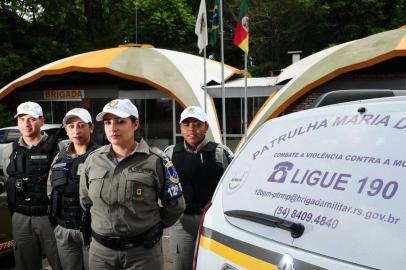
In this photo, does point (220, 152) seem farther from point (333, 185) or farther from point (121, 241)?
point (333, 185)

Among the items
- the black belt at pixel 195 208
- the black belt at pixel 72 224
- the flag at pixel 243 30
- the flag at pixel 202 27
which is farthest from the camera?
the flag at pixel 243 30

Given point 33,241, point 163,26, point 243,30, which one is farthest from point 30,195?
point 163,26

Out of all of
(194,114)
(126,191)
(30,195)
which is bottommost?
(30,195)

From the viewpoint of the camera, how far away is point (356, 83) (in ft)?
47.7

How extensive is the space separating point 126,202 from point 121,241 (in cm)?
26

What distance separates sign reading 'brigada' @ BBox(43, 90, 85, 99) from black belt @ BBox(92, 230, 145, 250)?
57.0 ft

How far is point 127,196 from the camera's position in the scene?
2893mm

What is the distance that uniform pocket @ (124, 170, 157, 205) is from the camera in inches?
114

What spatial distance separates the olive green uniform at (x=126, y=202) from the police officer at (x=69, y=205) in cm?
57

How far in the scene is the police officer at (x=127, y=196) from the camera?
291 centimetres

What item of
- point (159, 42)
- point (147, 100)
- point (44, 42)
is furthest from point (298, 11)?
point (44, 42)

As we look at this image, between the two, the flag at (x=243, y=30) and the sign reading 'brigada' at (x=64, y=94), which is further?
the sign reading 'brigada' at (x=64, y=94)

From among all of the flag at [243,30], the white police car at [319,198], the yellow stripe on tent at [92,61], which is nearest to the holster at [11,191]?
the white police car at [319,198]

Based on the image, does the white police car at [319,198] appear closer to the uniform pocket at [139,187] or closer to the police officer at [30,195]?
the uniform pocket at [139,187]
